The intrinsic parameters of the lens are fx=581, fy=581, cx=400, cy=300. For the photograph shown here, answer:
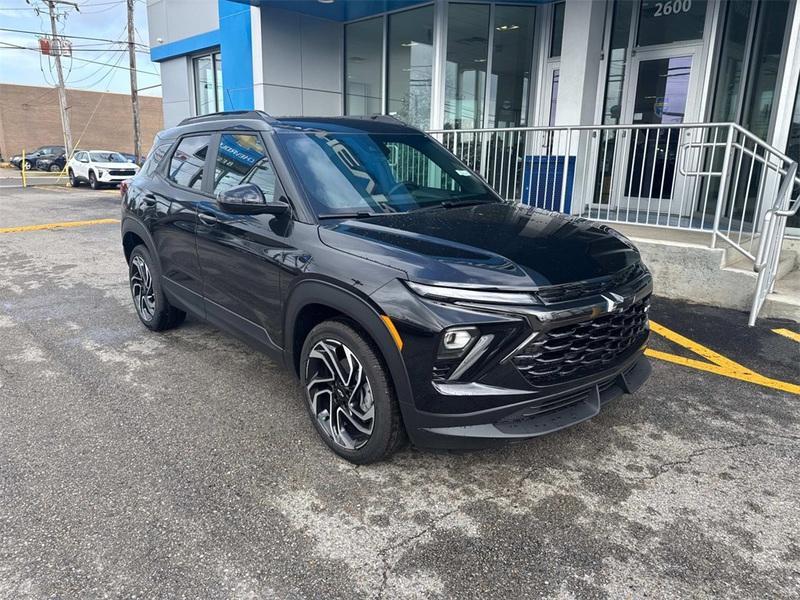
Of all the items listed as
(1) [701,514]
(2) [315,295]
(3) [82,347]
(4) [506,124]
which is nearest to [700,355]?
(1) [701,514]

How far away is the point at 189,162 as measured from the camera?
4.59 m

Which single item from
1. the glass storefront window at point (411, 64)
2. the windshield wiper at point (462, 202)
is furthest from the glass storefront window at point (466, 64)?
the windshield wiper at point (462, 202)

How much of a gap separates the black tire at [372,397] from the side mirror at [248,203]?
0.74m

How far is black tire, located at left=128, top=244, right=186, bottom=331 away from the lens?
5051mm

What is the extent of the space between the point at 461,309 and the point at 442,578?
3.68 ft

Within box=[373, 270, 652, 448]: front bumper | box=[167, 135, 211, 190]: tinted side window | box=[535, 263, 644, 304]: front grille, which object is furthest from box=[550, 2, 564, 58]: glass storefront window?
box=[373, 270, 652, 448]: front bumper

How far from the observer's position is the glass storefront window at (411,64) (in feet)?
37.2

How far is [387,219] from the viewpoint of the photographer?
10.9ft

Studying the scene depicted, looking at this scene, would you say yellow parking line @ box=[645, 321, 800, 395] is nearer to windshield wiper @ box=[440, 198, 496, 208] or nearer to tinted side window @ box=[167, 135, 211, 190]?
windshield wiper @ box=[440, 198, 496, 208]

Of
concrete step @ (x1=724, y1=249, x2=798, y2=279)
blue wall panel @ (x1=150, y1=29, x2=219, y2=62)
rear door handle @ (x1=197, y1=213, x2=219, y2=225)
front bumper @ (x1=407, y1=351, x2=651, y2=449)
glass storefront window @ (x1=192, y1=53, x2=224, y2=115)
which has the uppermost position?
blue wall panel @ (x1=150, y1=29, x2=219, y2=62)

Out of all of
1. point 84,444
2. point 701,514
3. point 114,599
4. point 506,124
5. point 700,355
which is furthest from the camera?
point 506,124

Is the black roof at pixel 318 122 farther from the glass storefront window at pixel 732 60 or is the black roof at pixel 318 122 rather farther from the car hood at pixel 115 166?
the car hood at pixel 115 166

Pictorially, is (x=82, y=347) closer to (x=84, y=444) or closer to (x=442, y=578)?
(x=84, y=444)

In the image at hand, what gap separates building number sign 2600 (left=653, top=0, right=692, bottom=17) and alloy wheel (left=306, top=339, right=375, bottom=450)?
8.51 meters
